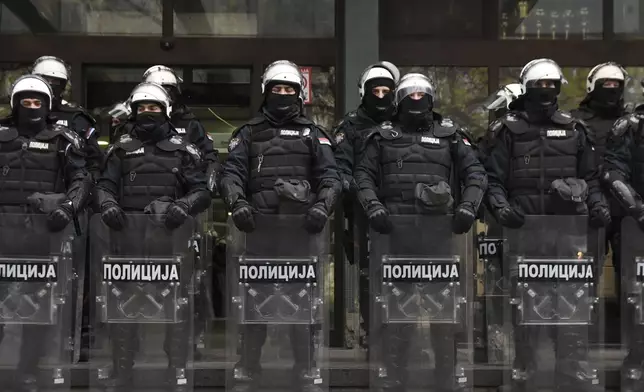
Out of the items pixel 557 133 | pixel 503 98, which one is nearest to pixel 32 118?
pixel 557 133

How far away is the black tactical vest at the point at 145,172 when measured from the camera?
5930 mm

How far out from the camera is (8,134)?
5914mm

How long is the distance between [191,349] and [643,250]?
134 inches

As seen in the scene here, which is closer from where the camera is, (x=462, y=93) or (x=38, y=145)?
(x=38, y=145)

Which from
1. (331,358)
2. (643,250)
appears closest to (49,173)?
(331,358)

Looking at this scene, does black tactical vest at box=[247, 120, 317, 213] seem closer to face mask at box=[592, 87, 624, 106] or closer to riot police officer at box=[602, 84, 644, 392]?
riot police officer at box=[602, 84, 644, 392]

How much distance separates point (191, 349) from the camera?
5.77 metres

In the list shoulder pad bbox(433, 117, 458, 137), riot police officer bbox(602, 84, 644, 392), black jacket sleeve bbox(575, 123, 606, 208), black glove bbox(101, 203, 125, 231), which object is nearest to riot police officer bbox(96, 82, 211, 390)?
black glove bbox(101, 203, 125, 231)

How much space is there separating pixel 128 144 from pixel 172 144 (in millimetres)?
329

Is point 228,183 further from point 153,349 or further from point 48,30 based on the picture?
point 48,30

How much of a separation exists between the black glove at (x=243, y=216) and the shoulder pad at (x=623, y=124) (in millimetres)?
2947

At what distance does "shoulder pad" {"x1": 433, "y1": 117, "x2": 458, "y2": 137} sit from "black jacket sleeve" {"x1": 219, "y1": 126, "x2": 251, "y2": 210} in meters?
1.43

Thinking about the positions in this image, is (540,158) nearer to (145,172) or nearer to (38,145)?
(145,172)

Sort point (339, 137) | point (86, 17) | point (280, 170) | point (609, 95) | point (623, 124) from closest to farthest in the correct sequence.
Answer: point (280, 170) → point (623, 124) → point (339, 137) → point (609, 95) → point (86, 17)
